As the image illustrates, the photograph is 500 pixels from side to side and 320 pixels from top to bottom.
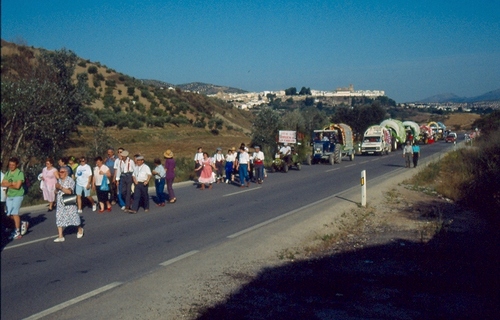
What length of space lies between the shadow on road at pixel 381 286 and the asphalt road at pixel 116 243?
7.20 ft

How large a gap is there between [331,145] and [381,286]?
104 ft

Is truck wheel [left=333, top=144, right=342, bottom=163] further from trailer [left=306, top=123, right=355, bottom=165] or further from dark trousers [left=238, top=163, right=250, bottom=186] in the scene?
dark trousers [left=238, top=163, right=250, bottom=186]

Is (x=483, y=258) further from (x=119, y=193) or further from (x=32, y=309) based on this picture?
(x=119, y=193)

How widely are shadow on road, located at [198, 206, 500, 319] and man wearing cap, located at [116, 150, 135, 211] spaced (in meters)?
7.29

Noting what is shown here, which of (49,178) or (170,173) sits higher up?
(49,178)

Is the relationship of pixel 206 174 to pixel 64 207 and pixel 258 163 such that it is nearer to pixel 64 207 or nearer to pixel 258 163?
pixel 258 163

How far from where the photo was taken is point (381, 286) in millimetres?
8312

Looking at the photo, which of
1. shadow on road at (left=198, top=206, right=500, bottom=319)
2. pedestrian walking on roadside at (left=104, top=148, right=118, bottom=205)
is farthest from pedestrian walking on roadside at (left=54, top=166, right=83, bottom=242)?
pedestrian walking on roadside at (left=104, top=148, right=118, bottom=205)

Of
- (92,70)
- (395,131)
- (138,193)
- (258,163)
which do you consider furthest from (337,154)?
(92,70)

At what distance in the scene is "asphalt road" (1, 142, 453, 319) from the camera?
7746 millimetres

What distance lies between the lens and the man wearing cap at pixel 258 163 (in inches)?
938

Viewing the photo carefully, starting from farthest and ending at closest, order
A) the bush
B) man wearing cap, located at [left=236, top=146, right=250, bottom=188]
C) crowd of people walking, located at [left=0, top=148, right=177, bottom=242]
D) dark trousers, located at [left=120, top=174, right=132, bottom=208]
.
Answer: the bush
man wearing cap, located at [left=236, top=146, right=250, bottom=188]
dark trousers, located at [left=120, top=174, right=132, bottom=208]
crowd of people walking, located at [left=0, top=148, right=177, bottom=242]

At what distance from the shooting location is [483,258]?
10211mm

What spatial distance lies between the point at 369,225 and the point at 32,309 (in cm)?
945
